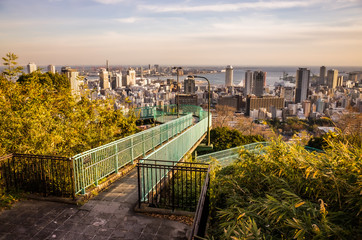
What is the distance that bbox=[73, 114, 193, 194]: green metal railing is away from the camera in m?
6.54

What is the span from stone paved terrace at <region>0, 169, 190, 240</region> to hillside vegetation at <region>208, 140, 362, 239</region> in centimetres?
125

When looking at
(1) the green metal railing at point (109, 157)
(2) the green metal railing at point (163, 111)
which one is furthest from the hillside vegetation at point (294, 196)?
(2) the green metal railing at point (163, 111)

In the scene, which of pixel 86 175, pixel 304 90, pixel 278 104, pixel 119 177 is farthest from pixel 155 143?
pixel 304 90

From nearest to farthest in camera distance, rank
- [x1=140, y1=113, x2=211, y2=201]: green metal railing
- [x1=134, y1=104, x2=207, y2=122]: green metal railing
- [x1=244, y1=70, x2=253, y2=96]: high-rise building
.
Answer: [x1=140, y1=113, x2=211, y2=201]: green metal railing
[x1=134, y1=104, x2=207, y2=122]: green metal railing
[x1=244, y1=70, x2=253, y2=96]: high-rise building

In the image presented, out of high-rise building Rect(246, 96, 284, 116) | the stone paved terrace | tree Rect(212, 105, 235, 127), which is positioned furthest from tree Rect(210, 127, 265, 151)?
high-rise building Rect(246, 96, 284, 116)

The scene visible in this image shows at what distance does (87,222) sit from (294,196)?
420 cm

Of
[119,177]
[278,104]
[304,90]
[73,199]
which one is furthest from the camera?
[304,90]

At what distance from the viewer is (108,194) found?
6.88m

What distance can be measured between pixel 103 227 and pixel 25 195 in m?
2.79

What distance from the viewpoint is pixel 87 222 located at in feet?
18.2

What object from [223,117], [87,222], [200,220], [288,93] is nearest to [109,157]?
[87,222]

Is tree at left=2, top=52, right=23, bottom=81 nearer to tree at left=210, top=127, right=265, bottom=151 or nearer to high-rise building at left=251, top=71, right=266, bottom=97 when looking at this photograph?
tree at left=210, top=127, right=265, bottom=151

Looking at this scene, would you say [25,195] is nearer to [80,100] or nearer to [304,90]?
[80,100]

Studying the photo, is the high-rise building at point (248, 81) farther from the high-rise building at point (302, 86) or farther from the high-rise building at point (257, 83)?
the high-rise building at point (302, 86)
